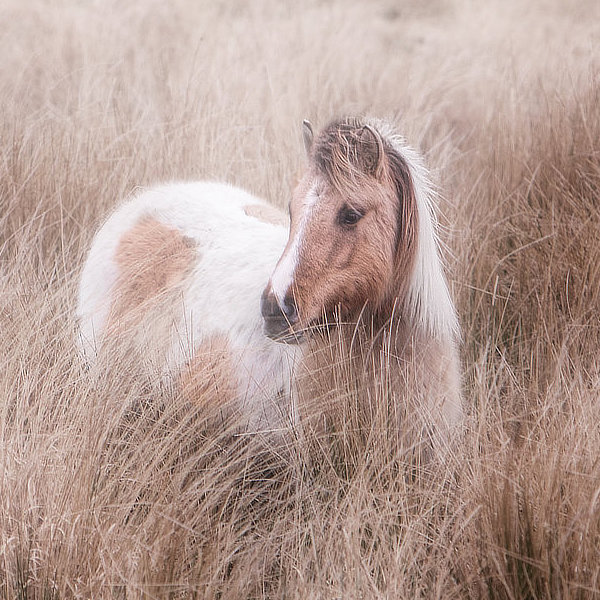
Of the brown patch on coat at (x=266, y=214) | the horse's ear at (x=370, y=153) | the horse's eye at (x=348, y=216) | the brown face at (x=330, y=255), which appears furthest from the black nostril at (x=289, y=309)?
the brown patch on coat at (x=266, y=214)

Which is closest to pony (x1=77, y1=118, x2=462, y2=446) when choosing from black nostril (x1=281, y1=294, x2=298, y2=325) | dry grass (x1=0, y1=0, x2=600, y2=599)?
black nostril (x1=281, y1=294, x2=298, y2=325)

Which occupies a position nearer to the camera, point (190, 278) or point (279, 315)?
point (279, 315)

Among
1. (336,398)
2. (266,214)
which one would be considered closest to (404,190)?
(336,398)

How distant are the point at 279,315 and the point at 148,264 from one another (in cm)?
94

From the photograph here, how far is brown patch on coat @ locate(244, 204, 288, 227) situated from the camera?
2.81 metres

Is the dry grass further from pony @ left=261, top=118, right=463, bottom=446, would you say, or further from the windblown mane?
the windblown mane

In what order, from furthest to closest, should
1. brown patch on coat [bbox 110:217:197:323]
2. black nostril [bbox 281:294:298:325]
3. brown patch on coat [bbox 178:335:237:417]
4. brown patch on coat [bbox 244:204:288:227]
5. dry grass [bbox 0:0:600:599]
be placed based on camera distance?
brown patch on coat [bbox 244:204:288:227]
brown patch on coat [bbox 110:217:197:323]
brown patch on coat [bbox 178:335:237:417]
black nostril [bbox 281:294:298:325]
dry grass [bbox 0:0:600:599]

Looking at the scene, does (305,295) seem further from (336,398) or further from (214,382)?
(214,382)

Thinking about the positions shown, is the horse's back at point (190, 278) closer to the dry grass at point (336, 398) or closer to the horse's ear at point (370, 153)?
the dry grass at point (336, 398)

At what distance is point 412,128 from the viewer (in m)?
4.32

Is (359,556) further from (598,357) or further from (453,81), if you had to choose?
(453,81)

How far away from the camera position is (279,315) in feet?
6.41

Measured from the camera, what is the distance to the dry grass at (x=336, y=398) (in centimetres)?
179

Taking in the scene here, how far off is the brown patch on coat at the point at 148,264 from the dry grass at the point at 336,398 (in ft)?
0.58
